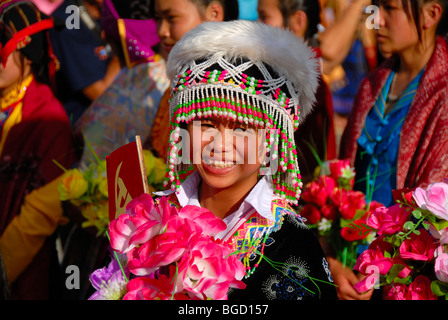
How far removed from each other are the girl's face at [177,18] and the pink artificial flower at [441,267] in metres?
1.93

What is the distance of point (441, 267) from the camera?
1.68 meters

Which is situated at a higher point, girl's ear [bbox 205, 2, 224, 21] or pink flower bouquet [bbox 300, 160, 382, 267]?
girl's ear [bbox 205, 2, 224, 21]

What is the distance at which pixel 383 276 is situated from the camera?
6.22ft

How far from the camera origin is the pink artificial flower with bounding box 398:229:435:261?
5.71ft

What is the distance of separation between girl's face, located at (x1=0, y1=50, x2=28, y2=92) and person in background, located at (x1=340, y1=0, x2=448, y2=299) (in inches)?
71.9

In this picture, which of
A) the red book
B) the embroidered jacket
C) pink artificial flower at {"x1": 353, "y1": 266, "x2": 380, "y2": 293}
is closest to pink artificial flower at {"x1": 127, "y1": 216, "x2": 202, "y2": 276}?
the red book

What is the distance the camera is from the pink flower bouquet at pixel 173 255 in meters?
1.44

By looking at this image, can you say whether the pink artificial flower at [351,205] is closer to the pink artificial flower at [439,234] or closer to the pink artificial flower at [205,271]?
the pink artificial flower at [439,234]

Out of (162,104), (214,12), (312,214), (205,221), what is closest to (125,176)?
(205,221)

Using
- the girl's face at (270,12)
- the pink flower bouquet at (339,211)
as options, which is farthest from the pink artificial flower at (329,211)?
the girl's face at (270,12)

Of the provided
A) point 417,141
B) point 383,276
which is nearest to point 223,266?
point 383,276

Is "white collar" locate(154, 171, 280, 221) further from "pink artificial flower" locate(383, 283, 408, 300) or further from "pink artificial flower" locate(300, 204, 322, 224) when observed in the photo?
"pink artificial flower" locate(300, 204, 322, 224)

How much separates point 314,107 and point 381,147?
40 centimetres

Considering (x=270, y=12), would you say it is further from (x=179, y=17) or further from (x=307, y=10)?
(x=179, y=17)
